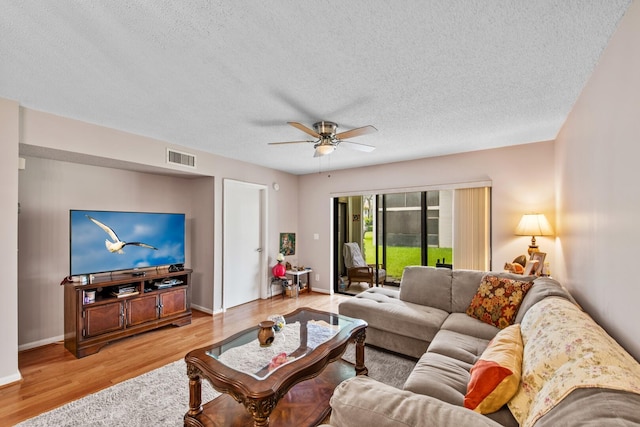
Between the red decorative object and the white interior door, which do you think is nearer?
the white interior door

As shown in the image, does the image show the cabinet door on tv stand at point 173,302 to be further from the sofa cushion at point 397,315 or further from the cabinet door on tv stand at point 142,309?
the sofa cushion at point 397,315

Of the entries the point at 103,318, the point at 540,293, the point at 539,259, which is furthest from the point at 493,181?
the point at 103,318

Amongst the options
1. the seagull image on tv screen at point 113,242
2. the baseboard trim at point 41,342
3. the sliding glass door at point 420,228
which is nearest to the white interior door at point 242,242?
the seagull image on tv screen at point 113,242

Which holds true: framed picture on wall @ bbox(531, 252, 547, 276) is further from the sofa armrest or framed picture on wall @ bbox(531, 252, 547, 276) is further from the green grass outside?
the sofa armrest

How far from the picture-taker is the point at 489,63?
72.4 inches

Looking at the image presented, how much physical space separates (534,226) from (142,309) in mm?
4788

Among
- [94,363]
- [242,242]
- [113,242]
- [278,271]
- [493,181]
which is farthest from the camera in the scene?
[278,271]

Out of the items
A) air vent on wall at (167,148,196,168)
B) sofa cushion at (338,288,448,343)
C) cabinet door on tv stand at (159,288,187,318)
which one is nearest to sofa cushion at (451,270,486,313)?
sofa cushion at (338,288,448,343)

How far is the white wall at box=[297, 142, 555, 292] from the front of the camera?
3.57 meters

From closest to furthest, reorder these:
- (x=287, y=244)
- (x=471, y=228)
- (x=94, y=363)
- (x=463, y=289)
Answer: (x=94, y=363) → (x=463, y=289) → (x=471, y=228) → (x=287, y=244)

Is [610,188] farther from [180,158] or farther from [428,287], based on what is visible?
[180,158]

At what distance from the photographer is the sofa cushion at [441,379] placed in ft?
4.98

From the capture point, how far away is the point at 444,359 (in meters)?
1.90

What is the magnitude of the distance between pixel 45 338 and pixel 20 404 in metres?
1.35
